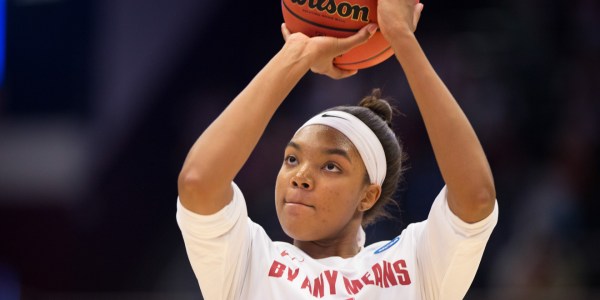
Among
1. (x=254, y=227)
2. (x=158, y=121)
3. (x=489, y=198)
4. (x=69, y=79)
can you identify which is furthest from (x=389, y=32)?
(x=69, y=79)

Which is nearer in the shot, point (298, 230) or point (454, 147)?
point (454, 147)

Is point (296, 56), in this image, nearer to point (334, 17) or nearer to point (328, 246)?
point (334, 17)

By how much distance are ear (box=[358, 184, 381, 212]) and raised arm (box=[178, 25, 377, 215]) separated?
0.65 m

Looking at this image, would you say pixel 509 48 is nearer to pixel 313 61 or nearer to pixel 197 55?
pixel 197 55

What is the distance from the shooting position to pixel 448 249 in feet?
9.37

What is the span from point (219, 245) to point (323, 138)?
638 mm

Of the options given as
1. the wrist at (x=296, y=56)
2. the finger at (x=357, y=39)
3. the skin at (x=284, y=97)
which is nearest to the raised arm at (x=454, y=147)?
the skin at (x=284, y=97)

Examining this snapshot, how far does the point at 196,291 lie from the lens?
19.5 feet

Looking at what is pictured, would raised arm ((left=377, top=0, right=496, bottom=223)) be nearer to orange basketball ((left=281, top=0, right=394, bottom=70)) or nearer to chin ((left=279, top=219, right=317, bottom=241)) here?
orange basketball ((left=281, top=0, right=394, bottom=70))

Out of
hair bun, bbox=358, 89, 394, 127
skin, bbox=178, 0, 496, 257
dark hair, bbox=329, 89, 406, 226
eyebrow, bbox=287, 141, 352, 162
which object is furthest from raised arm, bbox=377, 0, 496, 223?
hair bun, bbox=358, 89, 394, 127

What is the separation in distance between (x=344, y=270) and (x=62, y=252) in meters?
4.05

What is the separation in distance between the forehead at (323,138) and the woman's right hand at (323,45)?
0.85ft

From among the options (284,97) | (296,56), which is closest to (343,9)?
(296,56)

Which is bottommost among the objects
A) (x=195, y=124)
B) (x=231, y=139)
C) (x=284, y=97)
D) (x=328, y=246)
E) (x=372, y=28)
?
(x=195, y=124)
